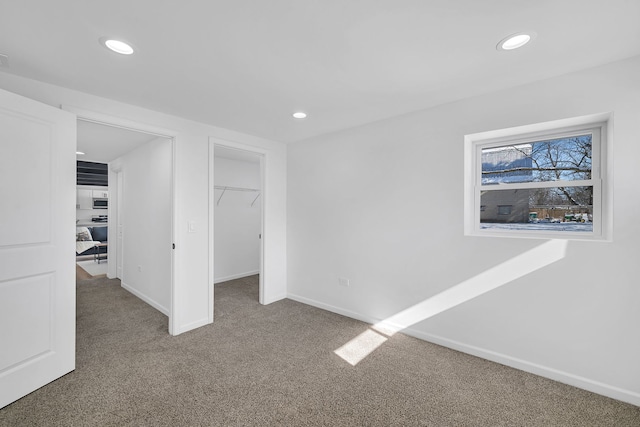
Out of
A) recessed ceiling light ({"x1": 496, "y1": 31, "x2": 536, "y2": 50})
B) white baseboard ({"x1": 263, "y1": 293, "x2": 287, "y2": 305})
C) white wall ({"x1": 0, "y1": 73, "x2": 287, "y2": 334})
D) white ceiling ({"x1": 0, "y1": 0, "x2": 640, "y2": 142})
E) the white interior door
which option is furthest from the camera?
white baseboard ({"x1": 263, "y1": 293, "x2": 287, "y2": 305})

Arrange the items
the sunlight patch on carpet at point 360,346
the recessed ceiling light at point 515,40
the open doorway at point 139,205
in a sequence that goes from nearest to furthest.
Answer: the recessed ceiling light at point 515,40 → the sunlight patch on carpet at point 360,346 → the open doorway at point 139,205

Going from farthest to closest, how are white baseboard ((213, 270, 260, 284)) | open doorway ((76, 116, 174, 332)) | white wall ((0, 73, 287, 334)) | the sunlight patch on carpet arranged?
white baseboard ((213, 270, 260, 284))
open doorway ((76, 116, 174, 332))
white wall ((0, 73, 287, 334))
the sunlight patch on carpet

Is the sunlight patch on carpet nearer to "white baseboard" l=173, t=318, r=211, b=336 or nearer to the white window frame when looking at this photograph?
the white window frame

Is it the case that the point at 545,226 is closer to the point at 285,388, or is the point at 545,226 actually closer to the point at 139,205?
the point at 285,388

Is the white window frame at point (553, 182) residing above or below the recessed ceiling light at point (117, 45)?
below

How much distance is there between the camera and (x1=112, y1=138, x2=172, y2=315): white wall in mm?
3564

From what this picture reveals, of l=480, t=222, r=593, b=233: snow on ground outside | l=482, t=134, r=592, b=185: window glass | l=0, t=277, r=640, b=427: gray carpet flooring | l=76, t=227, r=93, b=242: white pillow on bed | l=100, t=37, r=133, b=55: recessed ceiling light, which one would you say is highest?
l=100, t=37, r=133, b=55: recessed ceiling light

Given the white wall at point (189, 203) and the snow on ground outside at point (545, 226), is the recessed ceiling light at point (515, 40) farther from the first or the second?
the white wall at point (189, 203)

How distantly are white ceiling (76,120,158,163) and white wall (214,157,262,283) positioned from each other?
1394mm

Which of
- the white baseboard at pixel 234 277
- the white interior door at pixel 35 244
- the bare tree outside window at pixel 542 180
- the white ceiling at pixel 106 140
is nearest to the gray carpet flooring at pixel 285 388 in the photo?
the white interior door at pixel 35 244

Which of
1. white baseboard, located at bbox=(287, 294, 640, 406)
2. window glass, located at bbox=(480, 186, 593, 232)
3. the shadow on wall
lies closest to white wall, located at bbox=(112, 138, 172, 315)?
the shadow on wall

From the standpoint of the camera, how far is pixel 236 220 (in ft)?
18.2

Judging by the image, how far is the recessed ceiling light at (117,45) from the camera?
66.7 inches

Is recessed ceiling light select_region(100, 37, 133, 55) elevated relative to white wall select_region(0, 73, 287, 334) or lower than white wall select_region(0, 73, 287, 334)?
elevated
